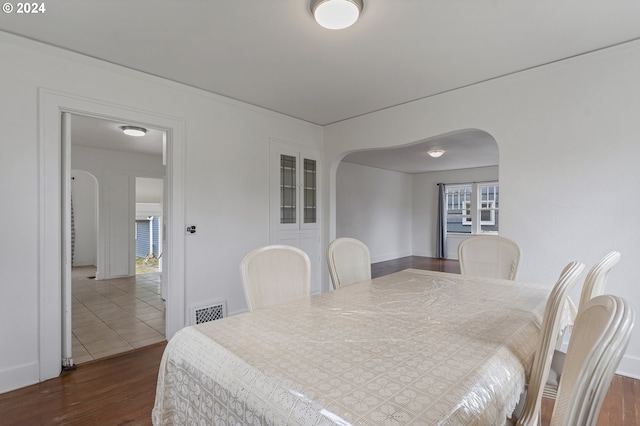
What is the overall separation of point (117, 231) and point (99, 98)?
429 cm

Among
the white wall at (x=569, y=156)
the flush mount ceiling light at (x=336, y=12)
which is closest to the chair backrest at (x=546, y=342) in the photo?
the flush mount ceiling light at (x=336, y=12)

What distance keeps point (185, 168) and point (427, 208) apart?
7449 millimetres

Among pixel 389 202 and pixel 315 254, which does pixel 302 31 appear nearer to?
pixel 315 254

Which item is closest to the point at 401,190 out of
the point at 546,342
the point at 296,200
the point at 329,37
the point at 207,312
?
the point at 296,200

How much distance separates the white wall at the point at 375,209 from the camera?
7.27m

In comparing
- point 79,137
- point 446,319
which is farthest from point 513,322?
point 79,137

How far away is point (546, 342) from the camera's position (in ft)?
3.18

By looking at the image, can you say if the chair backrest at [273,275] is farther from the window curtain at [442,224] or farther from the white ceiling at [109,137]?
the window curtain at [442,224]

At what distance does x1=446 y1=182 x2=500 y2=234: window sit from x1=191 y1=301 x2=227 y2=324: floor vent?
7055 millimetres

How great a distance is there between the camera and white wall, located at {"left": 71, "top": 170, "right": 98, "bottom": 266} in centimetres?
721

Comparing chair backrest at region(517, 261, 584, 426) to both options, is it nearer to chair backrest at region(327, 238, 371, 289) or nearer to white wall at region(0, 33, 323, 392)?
chair backrest at region(327, 238, 371, 289)

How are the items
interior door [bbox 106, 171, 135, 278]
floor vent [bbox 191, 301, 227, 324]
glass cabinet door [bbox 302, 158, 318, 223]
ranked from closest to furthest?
floor vent [bbox 191, 301, 227, 324] → glass cabinet door [bbox 302, 158, 318, 223] → interior door [bbox 106, 171, 135, 278]

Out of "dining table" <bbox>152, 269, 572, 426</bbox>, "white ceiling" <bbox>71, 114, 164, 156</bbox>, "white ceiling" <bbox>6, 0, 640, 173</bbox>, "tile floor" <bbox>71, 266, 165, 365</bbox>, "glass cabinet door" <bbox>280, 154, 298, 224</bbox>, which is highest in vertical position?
"white ceiling" <bbox>6, 0, 640, 173</bbox>

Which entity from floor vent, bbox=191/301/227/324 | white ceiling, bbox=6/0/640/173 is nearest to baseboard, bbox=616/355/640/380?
white ceiling, bbox=6/0/640/173
